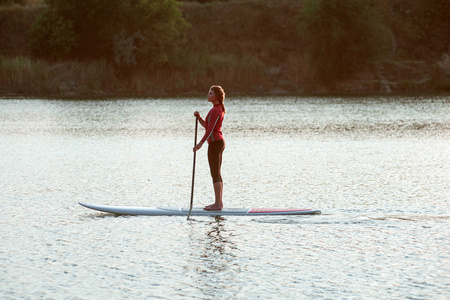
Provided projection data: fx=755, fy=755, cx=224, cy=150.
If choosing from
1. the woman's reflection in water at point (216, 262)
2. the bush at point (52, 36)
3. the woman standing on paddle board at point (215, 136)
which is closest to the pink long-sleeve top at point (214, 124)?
the woman standing on paddle board at point (215, 136)

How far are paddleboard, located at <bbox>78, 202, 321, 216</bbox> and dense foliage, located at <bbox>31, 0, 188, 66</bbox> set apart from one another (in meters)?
56.7

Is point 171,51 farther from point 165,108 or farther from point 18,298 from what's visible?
point 18,298

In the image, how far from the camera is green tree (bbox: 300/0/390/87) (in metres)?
66.4

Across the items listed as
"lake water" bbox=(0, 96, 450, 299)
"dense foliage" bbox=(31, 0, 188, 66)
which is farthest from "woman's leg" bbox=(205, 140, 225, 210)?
"dense foliage" bbox=(31, 0, 188, 66)

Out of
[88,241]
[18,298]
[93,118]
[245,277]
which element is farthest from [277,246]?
[93,118]

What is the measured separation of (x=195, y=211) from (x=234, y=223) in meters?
0.82

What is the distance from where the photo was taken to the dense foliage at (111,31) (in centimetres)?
6825

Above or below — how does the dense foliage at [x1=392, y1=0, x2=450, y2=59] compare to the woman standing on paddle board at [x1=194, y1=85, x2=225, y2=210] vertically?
above

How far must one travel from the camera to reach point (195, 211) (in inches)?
452

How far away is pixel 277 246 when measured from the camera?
30.9 feet

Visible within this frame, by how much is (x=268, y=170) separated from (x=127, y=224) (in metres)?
6.52

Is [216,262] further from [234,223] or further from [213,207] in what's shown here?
[213,207]

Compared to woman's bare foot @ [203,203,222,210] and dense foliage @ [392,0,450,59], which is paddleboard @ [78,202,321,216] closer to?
woman's bare foot @ [203,203,222,210]

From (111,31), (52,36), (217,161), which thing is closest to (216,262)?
(217,161)
